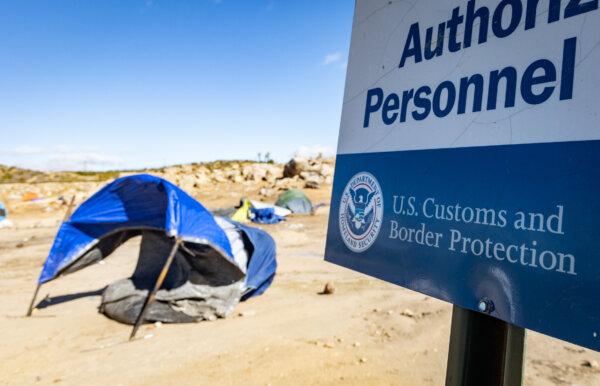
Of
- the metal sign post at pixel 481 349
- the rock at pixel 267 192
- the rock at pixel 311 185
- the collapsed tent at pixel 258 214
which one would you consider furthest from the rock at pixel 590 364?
the rock at pixel 311 185

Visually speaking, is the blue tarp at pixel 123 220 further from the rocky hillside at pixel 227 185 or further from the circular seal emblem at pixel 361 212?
the rocky hillside at pixel 227 185

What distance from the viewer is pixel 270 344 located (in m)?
4.94

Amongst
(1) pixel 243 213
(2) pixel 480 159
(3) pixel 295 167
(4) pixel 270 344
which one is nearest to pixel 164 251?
(4) pixel 270 344

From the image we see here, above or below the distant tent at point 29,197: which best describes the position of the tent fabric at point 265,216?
above

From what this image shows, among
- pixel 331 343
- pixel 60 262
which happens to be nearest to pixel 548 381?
pixel 331 343

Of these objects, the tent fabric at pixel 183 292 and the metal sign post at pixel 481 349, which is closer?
the metal sign post at pixel 481 349

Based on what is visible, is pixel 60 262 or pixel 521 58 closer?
pixel 521 58

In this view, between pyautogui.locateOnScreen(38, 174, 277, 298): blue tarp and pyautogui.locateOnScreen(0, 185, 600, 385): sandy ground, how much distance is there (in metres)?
0.75

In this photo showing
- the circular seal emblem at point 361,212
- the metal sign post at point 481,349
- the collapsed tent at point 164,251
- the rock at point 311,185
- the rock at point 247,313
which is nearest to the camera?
the metal sign post at point 481,349

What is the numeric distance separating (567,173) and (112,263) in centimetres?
1070

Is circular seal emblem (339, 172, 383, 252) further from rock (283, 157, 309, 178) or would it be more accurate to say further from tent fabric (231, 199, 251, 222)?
rock (283, 157, 309, 178)

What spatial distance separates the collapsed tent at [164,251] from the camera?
5.98 m

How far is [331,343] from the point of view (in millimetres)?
4930

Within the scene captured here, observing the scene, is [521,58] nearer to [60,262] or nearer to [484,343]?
[484,343]
